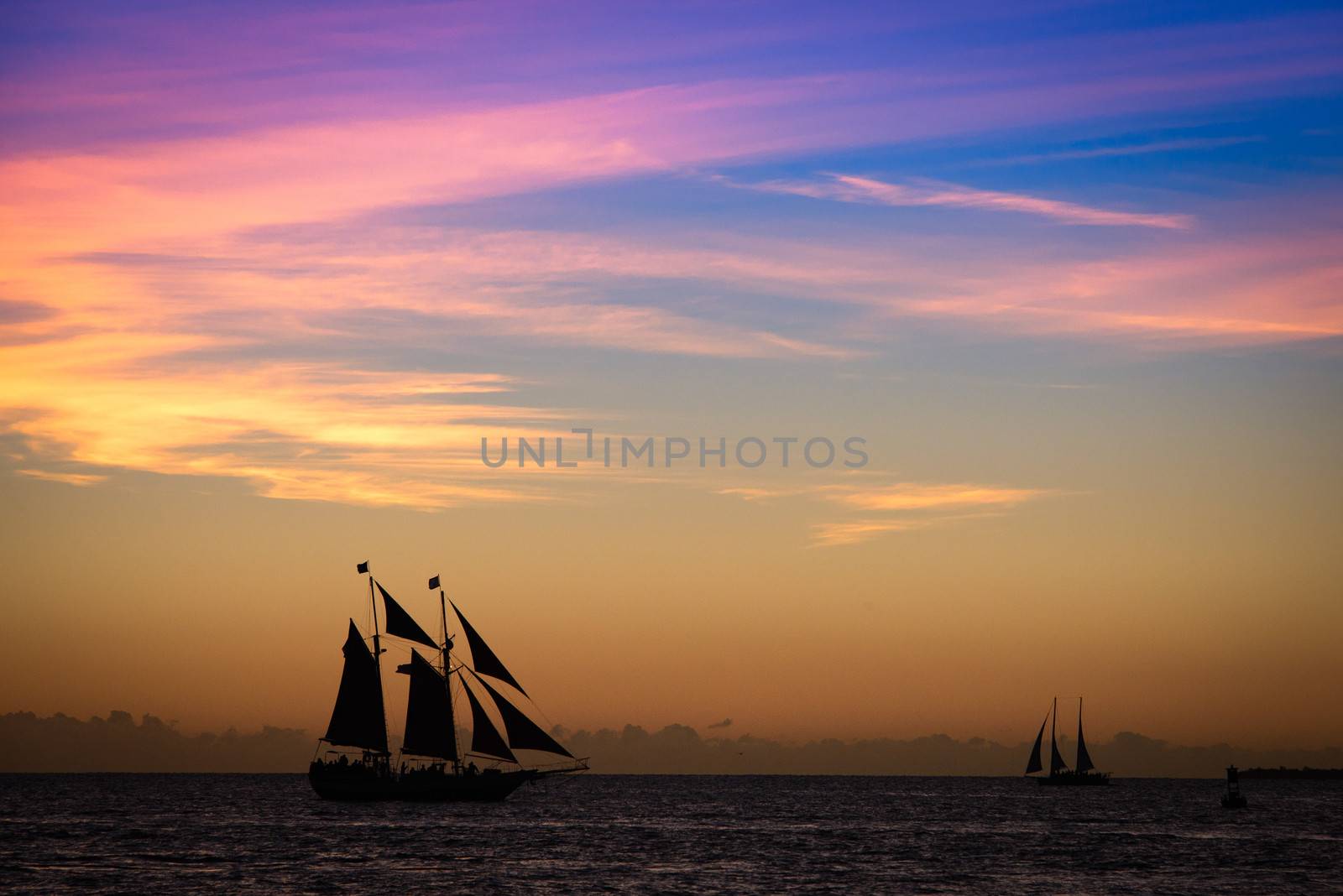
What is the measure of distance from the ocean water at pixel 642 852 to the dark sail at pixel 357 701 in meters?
7.43

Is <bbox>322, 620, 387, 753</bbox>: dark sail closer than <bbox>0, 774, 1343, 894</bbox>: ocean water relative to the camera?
No

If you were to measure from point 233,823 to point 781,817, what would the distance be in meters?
57.0

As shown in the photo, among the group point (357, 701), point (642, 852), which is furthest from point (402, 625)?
point (642, 852)

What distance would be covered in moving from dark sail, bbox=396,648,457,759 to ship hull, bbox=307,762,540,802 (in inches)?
107

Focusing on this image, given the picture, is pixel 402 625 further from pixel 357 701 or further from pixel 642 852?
pixel 642 852

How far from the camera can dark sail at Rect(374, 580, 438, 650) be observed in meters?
124

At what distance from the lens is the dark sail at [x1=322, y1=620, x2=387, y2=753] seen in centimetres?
12238

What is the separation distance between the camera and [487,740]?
124 meters

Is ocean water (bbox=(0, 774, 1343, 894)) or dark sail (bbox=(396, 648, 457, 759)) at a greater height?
dark sail (bbox=(396, 648, 457, 759))

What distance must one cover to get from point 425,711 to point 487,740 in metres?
5.94

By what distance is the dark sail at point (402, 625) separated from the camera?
124m

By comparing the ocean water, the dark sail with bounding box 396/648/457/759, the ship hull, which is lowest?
the ocean water

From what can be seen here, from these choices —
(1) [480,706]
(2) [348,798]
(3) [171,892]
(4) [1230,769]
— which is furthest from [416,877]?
(4) [1230,769]

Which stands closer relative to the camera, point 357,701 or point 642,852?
point 642,852
